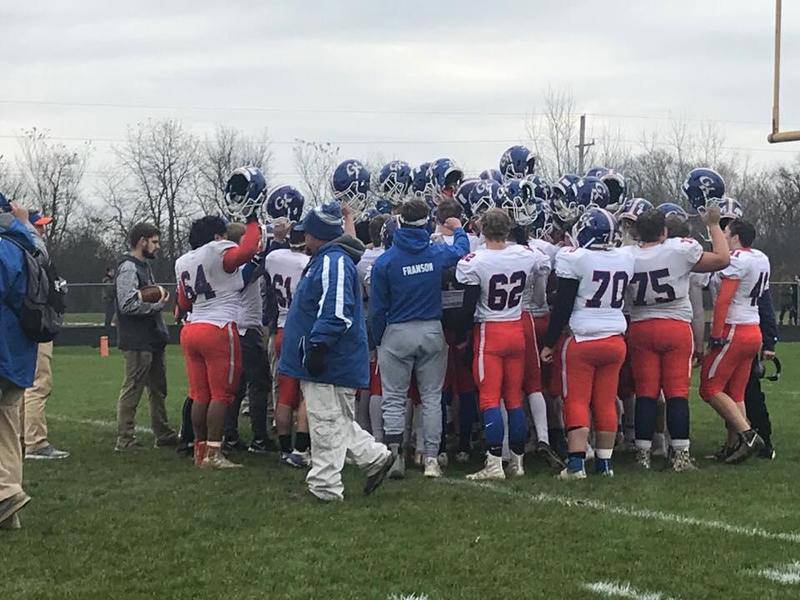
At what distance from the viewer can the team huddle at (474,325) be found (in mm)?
6930

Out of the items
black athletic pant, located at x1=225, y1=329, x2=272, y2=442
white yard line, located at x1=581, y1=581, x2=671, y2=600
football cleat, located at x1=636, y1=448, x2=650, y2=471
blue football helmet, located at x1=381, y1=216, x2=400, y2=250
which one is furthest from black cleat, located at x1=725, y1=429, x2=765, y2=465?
black athletic pant, located at x1=225, y1=329, x2=272, y2=442

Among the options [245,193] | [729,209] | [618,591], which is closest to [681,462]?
[729,209]

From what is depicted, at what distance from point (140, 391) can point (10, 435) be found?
309cm

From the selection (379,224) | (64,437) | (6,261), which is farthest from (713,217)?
(64,437)

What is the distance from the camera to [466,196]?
8930 mm

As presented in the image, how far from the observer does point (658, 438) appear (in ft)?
29.4

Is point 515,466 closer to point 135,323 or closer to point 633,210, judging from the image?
point 633,210

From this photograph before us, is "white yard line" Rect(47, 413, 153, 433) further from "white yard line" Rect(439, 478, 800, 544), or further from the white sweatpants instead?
"white yard line" Rect(439, 478, 800, 544)

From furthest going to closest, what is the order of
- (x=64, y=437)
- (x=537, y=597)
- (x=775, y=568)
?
(x=64, y=437)
(x=775, y=568)
(x=537, y=597)

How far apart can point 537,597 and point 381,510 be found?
196cm

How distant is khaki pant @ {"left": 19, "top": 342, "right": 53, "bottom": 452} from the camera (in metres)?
8.88

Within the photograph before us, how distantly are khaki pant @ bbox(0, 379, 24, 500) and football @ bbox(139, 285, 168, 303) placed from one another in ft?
9.34

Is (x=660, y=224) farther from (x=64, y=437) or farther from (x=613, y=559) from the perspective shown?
(x=64, y=437)

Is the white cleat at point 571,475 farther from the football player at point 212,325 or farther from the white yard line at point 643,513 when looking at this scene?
the football player at point 212,325
